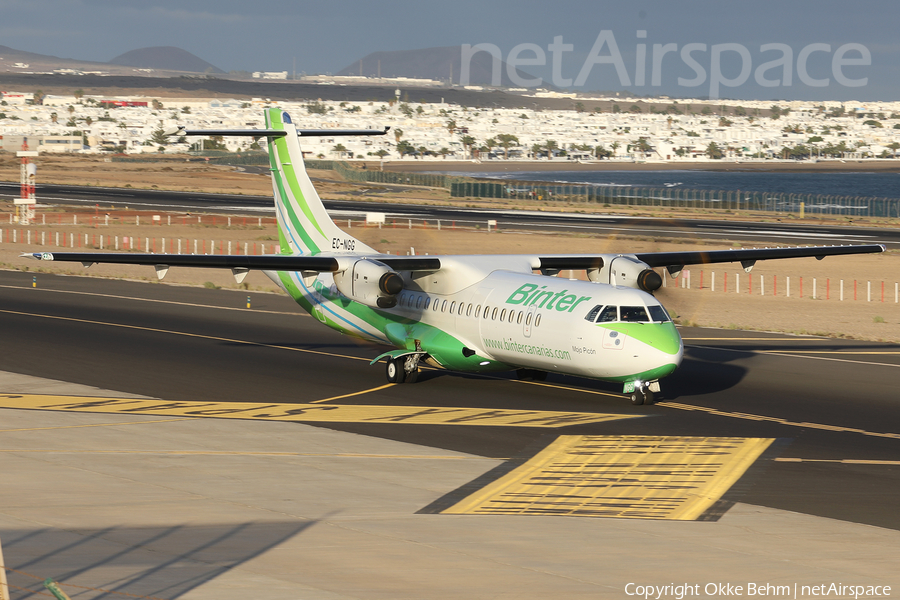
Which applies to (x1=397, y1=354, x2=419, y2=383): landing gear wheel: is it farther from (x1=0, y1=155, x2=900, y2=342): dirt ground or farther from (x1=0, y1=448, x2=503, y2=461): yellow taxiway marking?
(x1=0, y1=448, x2=503, y2=461): yellow taxiway marking

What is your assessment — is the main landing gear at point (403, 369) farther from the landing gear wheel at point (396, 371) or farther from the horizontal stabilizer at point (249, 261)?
the horizontal stabilizer at point (249, 261)

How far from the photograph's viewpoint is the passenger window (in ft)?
83.2

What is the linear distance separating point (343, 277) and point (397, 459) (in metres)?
8.99

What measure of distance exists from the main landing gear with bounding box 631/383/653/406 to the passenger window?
2038 millimetres

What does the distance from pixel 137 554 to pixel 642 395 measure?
1540 cm

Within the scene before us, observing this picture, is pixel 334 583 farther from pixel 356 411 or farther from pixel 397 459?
pixel 356 411

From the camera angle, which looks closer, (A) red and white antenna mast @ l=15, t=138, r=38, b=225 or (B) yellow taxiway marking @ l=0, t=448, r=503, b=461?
(B) yellow taxiway marking @ l=0, t=448, r=503, b=461

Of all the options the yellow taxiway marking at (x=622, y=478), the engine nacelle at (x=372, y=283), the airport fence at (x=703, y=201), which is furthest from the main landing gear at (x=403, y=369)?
the airport fence at (x=703, y=201)

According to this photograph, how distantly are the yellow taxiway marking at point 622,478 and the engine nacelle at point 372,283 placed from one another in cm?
728

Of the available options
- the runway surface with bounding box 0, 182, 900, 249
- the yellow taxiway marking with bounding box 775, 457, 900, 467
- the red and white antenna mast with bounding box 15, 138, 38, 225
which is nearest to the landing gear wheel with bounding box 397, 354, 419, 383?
the yellow taxiway marking with bounding box 775, 457, 900, 467

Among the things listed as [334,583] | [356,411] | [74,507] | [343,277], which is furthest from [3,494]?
[343,277]

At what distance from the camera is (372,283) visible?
2814cm

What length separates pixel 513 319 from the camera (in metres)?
27.2

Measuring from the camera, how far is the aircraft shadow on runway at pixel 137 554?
12.5 metres
